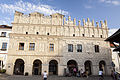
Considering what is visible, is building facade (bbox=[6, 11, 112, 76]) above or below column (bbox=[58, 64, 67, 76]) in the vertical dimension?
above

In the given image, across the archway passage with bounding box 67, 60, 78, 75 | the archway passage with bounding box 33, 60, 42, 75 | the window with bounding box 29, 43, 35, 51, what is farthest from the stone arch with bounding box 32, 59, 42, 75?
the archway passage with bounding box 67, 60, 78, 75

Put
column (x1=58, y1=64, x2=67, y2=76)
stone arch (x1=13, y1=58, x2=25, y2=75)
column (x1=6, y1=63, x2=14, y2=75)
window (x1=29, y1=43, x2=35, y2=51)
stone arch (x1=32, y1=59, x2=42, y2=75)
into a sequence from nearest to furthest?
1. column (x1=6, y1=63, x2=14, y2=75)
2. column (x1=58, y1=64, x2=67, y2=76)
3. window (x1=29, y1=43, x2=35, y2=51)
4. stone arch (x1=13, y1=58, x2=25, y2=75)
5. stone arch (x1=32, y1=59, x2=42, y2=75)

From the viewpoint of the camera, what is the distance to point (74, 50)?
22656 millimetres

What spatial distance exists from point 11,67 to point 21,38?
237 inches

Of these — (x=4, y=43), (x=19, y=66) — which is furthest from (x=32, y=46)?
(x=4, y=43)

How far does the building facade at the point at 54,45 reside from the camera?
21172 mm

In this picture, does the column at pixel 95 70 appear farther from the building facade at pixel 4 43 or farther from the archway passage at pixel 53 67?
the building facade at pixel 4 43

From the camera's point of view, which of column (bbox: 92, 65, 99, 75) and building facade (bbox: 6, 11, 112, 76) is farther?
column (bbox: 92, 65, 99, 75)

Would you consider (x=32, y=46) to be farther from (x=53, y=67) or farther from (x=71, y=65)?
(x=71, y=65)

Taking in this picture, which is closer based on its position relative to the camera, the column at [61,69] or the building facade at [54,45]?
the column at [61,69]

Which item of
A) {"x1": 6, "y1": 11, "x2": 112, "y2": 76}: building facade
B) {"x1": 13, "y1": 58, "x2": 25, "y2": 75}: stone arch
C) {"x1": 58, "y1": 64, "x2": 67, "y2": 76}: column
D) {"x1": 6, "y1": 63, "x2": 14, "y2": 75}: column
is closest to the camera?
{"x1": 6, "y1": 63, "x2": 14, "y2": 75}: column

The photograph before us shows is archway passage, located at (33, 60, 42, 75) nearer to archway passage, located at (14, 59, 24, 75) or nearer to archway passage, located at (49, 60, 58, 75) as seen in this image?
archway passage, located at (49, 60, 58, 75)

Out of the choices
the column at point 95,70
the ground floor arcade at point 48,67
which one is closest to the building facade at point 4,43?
the ground floor arcade at point 48,67

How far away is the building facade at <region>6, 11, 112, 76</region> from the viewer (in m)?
21.2
